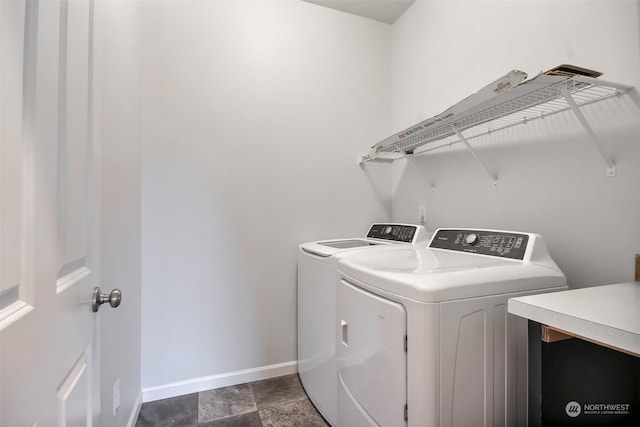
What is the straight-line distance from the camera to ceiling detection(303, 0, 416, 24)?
90.2 inches

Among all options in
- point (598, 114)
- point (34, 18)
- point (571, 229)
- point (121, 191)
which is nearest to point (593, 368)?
point (571, 229)

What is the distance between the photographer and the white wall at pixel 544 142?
1137mm

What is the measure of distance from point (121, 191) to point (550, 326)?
1.74 m

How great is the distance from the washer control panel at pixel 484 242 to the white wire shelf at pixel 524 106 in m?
0.40

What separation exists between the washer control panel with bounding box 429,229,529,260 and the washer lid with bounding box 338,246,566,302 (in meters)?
0.04

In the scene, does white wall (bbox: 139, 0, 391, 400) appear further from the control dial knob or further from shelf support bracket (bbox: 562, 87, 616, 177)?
shelf support bracket (bbox: 562, 87, 616, 177)

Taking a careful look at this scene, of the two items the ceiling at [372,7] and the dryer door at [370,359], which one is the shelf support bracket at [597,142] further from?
the ceiling at [372,7]

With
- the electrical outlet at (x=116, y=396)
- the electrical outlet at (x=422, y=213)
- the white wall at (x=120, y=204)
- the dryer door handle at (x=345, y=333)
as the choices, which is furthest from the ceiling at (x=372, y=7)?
Result: the electrical outlet at (x=116, y=396)

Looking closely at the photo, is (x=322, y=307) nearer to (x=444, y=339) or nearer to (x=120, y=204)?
(x=444, y=339)

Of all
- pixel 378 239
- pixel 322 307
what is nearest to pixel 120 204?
pixel 322 307

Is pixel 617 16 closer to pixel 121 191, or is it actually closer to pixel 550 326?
pixel 550 326

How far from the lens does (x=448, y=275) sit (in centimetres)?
101

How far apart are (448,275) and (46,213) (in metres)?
1.07

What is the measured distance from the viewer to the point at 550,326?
2.57 feet
